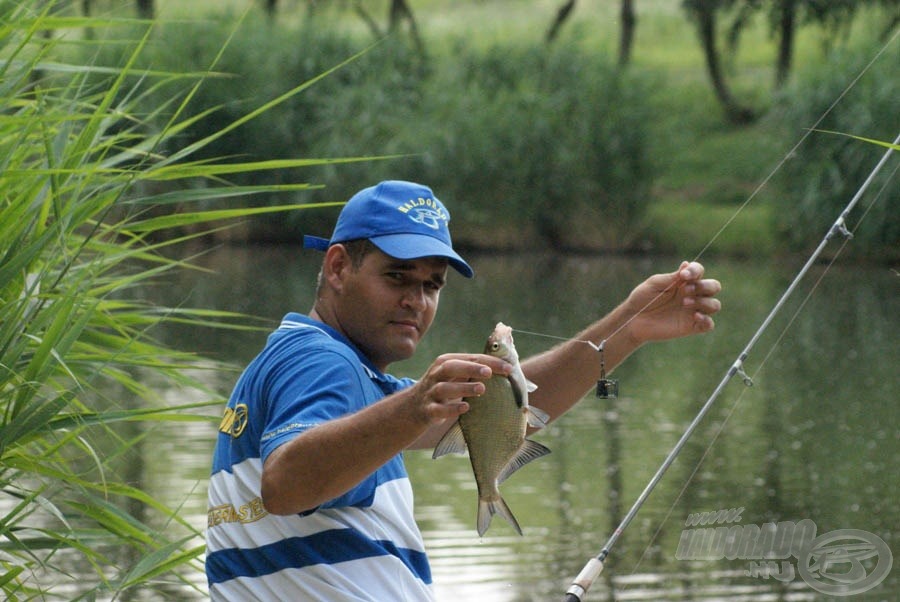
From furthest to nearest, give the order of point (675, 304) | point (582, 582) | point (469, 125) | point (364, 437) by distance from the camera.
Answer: point (469, 125) < point (675, 304) < point (582, 582) < point (364, 437)

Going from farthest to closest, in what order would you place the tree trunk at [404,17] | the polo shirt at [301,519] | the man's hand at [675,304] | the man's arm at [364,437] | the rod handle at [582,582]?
the tree trunk at [404,17]
the man's hand at [675,304]
the rod handle at [582,582]
the polo shirt at [301,519]
the man's arm at [364,437]

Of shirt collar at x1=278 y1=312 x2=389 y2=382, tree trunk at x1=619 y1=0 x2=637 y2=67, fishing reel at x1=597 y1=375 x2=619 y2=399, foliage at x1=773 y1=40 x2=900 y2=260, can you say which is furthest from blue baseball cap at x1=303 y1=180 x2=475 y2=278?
tree trunk at x1=619 y1=0 x2=637 y2=67

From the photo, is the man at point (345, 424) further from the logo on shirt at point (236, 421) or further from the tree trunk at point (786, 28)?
the tree trunk at point (786, 28)

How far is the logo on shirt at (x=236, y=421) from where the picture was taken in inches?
91.5

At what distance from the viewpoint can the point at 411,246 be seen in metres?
2.45

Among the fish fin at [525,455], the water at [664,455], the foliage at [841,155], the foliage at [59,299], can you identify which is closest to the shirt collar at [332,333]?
the fish fin at [525,455]

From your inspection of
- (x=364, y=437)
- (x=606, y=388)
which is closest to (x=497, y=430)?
(x=364, y=437)

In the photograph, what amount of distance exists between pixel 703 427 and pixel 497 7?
166ft

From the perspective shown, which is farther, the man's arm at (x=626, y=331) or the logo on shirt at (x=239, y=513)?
the man's arm at (x=626, y=331)

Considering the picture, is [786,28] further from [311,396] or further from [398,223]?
[311,396]

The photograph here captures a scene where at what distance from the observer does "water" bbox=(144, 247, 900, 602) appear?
6891 millimetres

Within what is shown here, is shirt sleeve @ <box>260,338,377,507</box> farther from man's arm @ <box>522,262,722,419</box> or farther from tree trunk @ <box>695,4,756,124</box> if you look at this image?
tree trunk @ <box>695,4,756,124</box>

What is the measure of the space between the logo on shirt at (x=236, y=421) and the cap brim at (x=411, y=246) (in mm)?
342

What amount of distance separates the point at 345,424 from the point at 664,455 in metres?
7.76
